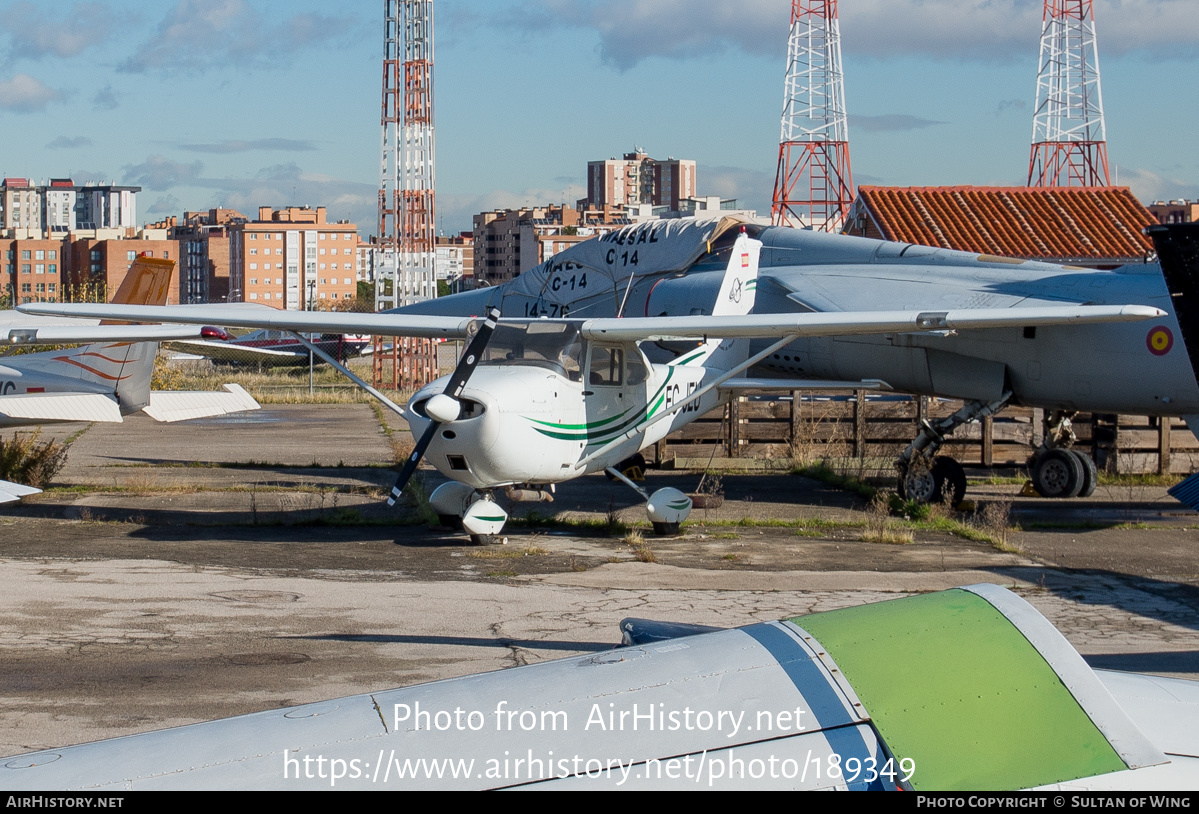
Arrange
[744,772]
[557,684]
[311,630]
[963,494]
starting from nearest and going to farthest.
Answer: [744,772] < [557,684] < [311,630] < [963,494]

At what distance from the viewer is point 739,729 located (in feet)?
7.54

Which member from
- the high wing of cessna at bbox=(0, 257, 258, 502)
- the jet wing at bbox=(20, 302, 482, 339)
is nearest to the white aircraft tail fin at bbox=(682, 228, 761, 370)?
the jet wing at bbox=(20, 302, 482, 339)

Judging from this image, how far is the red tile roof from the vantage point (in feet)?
89.9

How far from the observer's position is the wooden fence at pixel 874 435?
1736 centimetres

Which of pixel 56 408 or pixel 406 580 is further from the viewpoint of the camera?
pixel 56 408

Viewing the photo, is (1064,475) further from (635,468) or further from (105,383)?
(105,383)

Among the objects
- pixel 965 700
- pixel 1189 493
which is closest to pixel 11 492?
pixel 965 700

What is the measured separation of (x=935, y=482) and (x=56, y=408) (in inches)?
424

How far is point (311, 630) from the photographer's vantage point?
8344 mm

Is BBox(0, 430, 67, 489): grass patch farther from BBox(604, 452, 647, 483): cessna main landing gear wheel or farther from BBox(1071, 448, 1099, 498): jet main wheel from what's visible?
BBox(1071, 448, 1099, 498): jet main wheel

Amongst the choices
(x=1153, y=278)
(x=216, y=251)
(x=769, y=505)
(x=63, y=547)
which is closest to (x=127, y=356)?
(x=63, y=547)

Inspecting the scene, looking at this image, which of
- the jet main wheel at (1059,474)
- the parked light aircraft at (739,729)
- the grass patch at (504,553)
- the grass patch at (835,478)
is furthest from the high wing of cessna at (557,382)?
the parked light aircraft at (739,729)

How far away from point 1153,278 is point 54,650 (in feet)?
37.6

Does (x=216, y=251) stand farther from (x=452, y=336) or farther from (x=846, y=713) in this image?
(x=846, y=713)
